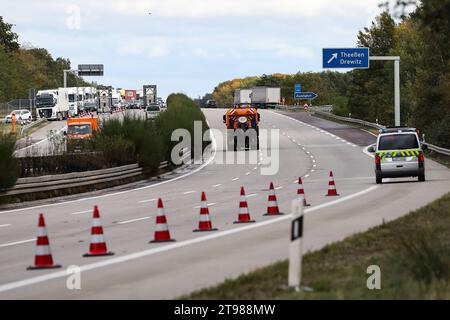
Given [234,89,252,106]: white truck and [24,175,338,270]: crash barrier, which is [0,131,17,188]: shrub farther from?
[234,89,252,106]: white truck

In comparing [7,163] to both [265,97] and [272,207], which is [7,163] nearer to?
[272,207]

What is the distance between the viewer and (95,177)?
138 ft

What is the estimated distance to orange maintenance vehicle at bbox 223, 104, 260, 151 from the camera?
2781 inches

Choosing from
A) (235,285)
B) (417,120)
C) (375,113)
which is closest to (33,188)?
(235,285)

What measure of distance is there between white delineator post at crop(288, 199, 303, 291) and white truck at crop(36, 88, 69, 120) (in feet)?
303

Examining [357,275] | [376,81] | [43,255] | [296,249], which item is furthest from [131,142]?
[376,81]

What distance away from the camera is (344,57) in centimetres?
6744

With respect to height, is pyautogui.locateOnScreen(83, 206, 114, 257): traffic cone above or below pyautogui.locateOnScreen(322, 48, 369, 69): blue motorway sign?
below

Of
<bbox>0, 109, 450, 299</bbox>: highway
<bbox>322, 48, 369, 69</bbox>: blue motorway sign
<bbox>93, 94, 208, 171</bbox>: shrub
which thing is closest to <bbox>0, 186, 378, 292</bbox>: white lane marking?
<bbox>0, 109, 450, 299</bbox>: highway

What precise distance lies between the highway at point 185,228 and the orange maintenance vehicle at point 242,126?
18060 millimetres

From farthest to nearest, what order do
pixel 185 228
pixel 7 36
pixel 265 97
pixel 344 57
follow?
1. pixel 265 97
2. pixel 7 36
3. pixel 344 57
4. pixel 185 228

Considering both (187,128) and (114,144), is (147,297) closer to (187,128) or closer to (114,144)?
(114,144)

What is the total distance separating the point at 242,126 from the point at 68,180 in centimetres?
3296

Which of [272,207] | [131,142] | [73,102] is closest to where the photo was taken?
[272,207]
